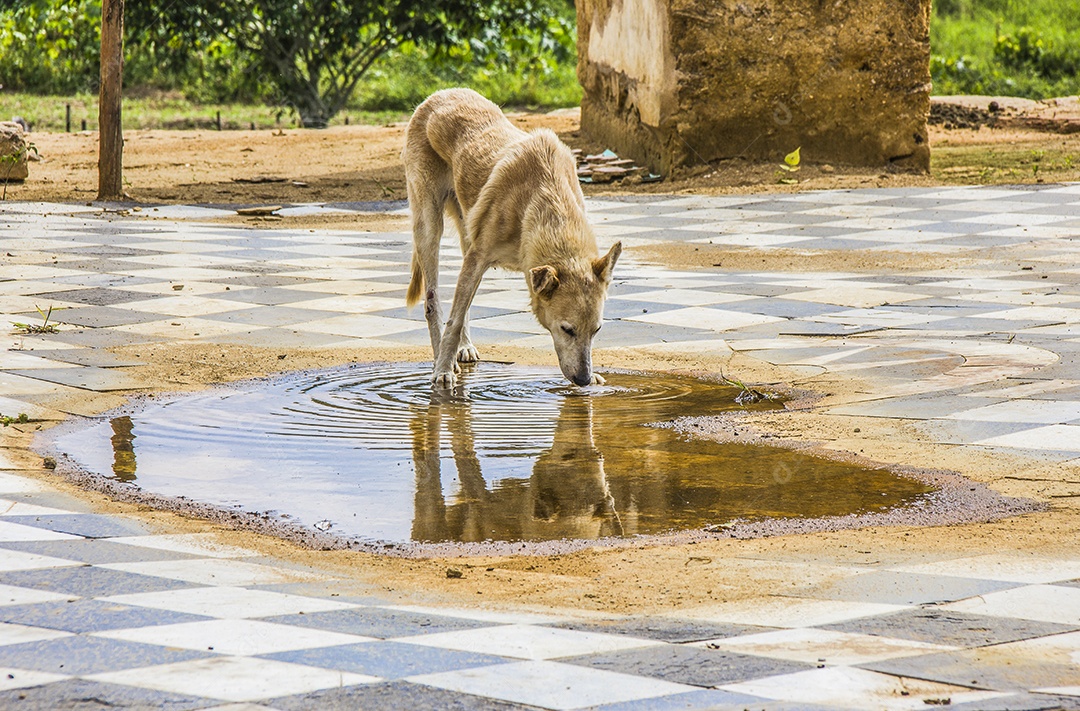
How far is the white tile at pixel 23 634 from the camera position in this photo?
3.39m

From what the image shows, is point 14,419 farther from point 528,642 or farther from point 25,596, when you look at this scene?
point 528,642

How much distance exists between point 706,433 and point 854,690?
307 centimetres

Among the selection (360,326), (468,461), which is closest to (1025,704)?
(468,461)

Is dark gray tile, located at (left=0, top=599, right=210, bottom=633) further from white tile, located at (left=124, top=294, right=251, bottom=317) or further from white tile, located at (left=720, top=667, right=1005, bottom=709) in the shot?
white tile, located at (left=124, top=294, right=251, bottom=317)

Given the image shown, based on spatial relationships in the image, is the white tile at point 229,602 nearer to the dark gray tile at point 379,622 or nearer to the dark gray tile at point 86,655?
the dark gray tile at point 379,622

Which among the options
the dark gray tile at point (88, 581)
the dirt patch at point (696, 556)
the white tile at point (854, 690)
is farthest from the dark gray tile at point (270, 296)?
the white tile at point (854, 690)

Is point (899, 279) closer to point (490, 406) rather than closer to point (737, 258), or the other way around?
point (737, 258)

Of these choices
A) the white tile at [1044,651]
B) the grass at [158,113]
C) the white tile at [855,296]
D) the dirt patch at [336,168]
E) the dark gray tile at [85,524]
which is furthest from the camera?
the grass at [158,113]

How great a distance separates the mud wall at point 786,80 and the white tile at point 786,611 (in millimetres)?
11805

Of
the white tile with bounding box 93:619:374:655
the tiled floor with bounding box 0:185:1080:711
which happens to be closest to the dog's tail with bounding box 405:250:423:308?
the tiled floor with bounding box 0:185:1080:711

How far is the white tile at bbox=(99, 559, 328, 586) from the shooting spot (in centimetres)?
404

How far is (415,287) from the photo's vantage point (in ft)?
27.8

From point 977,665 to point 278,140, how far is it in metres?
17.7

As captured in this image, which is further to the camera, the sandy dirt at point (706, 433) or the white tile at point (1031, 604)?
the sandy dirt at point (706, 433)
